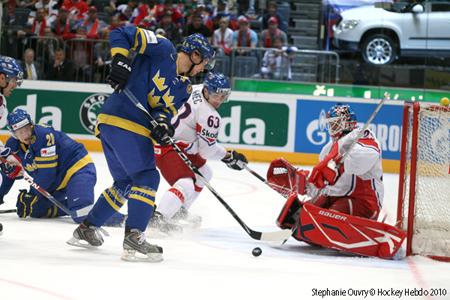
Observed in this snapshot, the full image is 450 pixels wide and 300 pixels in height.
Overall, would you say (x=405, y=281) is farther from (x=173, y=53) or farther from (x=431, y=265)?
(x=173, y=53)

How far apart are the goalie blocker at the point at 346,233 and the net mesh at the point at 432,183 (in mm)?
257

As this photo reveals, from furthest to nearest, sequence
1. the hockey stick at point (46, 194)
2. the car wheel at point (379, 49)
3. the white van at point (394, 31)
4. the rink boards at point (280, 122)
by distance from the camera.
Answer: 1. the car wheel at point (379, 49)
2. the white van at point (394, 31)
3. the rink boards at point (280, 122)
4. the hockey stick at point (46, 194)

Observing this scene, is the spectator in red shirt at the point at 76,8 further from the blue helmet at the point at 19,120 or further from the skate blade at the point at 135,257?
the skate blade at the point at 135,257

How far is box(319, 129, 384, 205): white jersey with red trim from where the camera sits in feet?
16.9

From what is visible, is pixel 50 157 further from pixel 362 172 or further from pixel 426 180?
→ pixel 426 180

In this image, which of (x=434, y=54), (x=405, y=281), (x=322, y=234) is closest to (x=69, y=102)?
(x=434, y=54)

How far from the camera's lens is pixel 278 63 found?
10.6 m

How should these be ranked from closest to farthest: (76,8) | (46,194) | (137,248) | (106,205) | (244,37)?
1. (137,248)
2. (106,205)
3. (46,194)
4. (244,37)
5. (76,8)

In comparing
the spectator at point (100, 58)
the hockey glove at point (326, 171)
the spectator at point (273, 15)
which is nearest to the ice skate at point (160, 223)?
the hockey glove at point (326, 171)


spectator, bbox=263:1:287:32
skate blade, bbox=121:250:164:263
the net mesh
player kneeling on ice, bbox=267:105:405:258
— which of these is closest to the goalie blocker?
player kneeling on ice, bbox=267:105:405:258

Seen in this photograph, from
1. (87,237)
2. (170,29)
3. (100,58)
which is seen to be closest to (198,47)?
(87,237)

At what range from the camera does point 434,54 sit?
10445mm

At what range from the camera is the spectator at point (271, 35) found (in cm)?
1104

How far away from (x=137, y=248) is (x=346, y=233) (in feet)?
4.01
